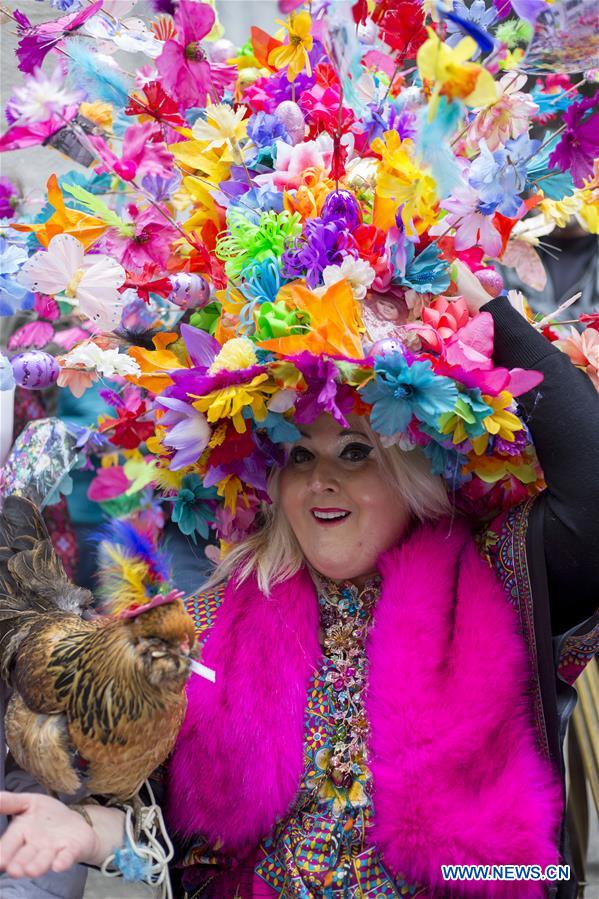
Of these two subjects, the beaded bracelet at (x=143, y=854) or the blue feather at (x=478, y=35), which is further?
the beaded bracelet at (x=143, y=854)

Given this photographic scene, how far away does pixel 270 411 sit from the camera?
1528mm

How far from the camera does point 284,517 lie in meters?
1.77

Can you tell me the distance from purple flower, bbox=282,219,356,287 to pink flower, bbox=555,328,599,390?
1.40ft

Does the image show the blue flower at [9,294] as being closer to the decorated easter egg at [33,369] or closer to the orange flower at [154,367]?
the decorated easter egg at [33,369]

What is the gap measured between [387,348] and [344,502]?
0.34 meters

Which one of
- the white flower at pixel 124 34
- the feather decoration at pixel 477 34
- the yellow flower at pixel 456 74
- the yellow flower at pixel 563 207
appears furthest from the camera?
the yellow flower at pixel 563 207

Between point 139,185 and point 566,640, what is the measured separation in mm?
1088

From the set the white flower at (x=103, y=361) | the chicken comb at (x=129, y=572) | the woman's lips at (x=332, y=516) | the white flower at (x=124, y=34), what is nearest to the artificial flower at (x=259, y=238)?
the white flower at (x=103, y=361)

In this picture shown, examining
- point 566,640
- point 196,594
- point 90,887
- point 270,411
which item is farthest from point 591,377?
point 90,887

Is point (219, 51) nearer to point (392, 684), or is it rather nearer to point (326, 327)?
point (326, 327)

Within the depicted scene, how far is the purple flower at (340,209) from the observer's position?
4.85ft

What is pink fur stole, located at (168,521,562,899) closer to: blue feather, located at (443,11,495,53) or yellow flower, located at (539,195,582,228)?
yellow flower, located at (539,195,582,228)

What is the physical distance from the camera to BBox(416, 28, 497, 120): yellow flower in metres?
1.05

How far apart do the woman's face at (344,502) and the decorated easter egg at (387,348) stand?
208 millimetres
